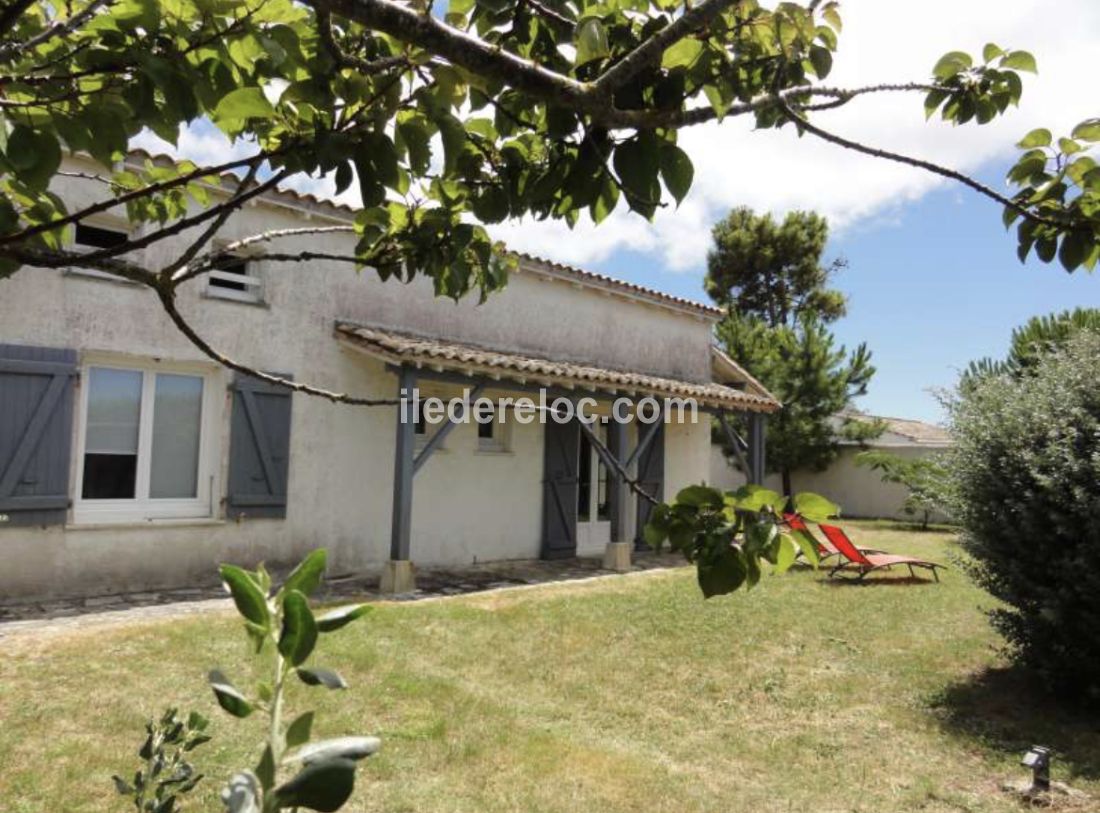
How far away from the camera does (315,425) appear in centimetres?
923

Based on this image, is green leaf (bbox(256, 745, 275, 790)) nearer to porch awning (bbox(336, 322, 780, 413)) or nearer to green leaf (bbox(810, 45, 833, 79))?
green leaf (bbox(810, 45, 833, 79))

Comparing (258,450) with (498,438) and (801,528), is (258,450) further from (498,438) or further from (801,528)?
(801,528)

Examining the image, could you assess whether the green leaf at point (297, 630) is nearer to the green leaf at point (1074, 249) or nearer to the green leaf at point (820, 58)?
the green leaf at point (820, 58)

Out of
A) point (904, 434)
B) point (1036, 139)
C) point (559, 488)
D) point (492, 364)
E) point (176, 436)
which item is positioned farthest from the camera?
point (904, 434)

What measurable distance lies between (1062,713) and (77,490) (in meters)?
9.18

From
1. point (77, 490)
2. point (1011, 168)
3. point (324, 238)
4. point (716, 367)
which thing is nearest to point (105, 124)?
point (1011, 168)

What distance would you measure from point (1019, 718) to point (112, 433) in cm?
887

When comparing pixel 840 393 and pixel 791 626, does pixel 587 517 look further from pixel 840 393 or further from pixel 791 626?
pixel 840 393

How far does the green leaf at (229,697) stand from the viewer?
638 mm

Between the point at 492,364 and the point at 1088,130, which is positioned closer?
the point at 1088,130

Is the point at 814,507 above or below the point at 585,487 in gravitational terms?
above

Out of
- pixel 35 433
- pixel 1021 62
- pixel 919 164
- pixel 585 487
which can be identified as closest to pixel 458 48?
pixel 919 164

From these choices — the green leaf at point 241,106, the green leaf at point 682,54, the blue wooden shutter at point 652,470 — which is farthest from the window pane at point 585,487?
the green leaf at point 241,106

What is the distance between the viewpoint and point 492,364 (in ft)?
30.7
